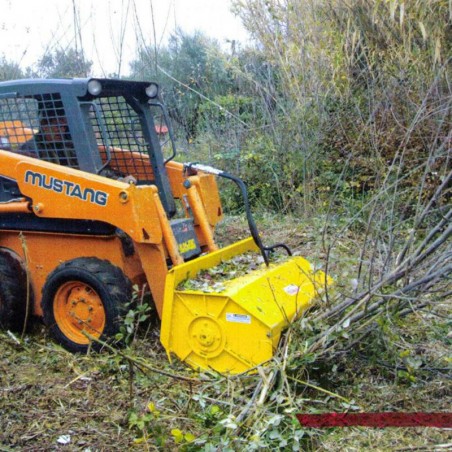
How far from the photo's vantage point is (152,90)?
5.02 meters

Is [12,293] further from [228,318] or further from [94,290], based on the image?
[228,318]

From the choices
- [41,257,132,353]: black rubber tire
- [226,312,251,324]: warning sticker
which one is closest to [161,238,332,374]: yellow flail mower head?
[226,312,251,324]: warning sticker

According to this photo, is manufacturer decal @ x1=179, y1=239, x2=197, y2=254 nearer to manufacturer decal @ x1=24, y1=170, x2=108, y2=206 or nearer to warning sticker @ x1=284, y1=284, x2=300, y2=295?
manufacturer decal @ x1=24, y1=170, x2=108, y2=206

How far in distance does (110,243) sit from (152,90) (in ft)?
4.20

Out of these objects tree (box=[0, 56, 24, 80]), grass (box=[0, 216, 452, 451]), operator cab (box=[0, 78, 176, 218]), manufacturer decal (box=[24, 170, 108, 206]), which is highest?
tree (box=[0, 56, 24, 80])

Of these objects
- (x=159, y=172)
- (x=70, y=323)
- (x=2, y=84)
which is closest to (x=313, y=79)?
(x=159, y=172)

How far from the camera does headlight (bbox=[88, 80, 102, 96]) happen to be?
446 cm

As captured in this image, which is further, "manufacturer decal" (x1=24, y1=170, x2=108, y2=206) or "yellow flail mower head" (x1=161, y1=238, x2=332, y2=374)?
"manufacturer decal" (x1=24, y1=170, x2=108, y2=206)

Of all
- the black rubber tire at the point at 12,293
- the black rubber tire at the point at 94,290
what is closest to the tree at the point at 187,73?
the black rubber tire at the point at 12,293

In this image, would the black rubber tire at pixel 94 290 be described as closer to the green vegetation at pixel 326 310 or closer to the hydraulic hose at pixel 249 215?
the green vegetation at pixel 326 310

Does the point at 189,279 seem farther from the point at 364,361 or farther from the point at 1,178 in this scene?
the point at 1,178

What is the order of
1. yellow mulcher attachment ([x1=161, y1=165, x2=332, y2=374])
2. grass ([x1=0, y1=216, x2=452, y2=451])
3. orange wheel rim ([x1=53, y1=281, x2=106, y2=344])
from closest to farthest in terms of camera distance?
grass ([x1=0, y1=216, x2=452, y2=451]), yellow mulcher attachment ([x1=161, y1=165, x2=332, y2=374]), orange wheel rim ([x1=53, y1=281, x2=106, y2=344])

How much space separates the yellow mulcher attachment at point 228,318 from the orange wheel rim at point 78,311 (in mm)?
548

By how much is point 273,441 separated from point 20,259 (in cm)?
253
